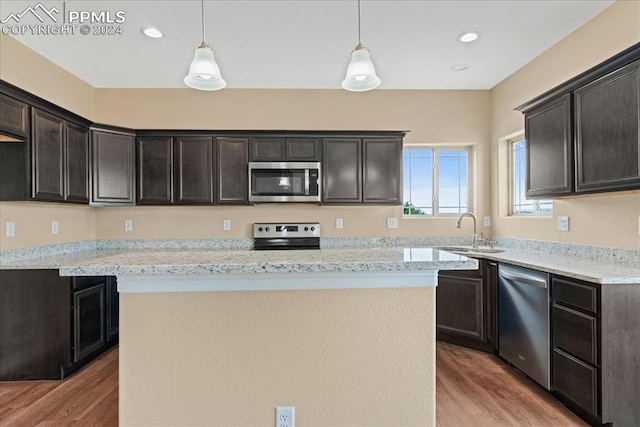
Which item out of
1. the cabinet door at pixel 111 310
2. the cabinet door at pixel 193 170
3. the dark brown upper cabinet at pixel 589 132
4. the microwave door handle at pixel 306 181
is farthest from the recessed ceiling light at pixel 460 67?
the cabinet door at pixel 111 310

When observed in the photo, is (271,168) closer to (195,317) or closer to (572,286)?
(195,317)

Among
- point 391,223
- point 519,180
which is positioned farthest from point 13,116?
point 519,180

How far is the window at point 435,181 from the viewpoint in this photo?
4.05 m

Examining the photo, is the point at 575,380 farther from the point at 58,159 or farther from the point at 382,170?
the point at 58,159

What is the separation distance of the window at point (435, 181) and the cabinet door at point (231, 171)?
1.95 metres

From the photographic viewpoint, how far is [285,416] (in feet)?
4.38

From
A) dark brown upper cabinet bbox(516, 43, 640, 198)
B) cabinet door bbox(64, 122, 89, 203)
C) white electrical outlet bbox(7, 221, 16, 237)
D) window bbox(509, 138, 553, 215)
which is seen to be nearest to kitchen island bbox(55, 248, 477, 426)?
dark brown upper cabinet bbox(516, 43, 640, 198)

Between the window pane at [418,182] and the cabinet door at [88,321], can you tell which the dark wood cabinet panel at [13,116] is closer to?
the cabinet door at [88,321]

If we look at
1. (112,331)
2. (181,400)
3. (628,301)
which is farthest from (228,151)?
(628,301)

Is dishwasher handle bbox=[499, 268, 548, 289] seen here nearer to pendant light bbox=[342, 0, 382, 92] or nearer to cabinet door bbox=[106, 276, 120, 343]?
pendant light bbox=[342, 0, 382, 92]

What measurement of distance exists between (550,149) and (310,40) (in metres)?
2.17

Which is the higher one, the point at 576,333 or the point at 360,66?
the point at 360,66

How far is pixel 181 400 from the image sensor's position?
1314 millimetres

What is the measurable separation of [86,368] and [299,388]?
8.34 ft
